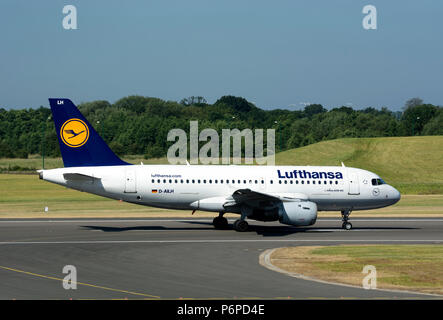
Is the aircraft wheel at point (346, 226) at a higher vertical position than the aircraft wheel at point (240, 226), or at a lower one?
lower

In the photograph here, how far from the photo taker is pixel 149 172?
3738 cm

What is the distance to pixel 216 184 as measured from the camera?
125 feet

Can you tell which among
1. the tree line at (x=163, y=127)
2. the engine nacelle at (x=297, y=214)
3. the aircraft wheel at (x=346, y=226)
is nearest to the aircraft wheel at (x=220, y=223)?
the engine nacelle at (x=297, y=214)

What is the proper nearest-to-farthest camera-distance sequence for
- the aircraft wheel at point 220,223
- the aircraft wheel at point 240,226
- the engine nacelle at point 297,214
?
the engine nacelle at point 297,214 → the aircraft wheel at point 240,226 → the aircraft wheel at point 220,223

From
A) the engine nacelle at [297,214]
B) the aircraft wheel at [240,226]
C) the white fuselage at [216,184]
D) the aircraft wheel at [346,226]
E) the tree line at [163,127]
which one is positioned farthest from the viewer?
the tree line at [163,127]

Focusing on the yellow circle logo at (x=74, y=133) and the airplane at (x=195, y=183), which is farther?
the yellow circle logo at (x=74, y=133)

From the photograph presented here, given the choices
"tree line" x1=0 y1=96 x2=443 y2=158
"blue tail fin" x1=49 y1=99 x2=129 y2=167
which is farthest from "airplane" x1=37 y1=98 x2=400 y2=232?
"tree line" x1=0 y1=96 x2=443 y2=158

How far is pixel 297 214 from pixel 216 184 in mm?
5204

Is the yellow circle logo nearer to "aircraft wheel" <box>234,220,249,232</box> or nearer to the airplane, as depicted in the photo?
the airplane

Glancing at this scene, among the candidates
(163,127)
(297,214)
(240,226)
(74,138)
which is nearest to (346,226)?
(297,214)

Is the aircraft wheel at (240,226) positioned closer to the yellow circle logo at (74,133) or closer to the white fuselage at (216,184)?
the white fuselage at (216,184)

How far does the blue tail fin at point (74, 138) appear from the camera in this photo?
3678 centimetres

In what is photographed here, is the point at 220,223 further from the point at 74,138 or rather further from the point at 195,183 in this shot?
the point at 74,138
